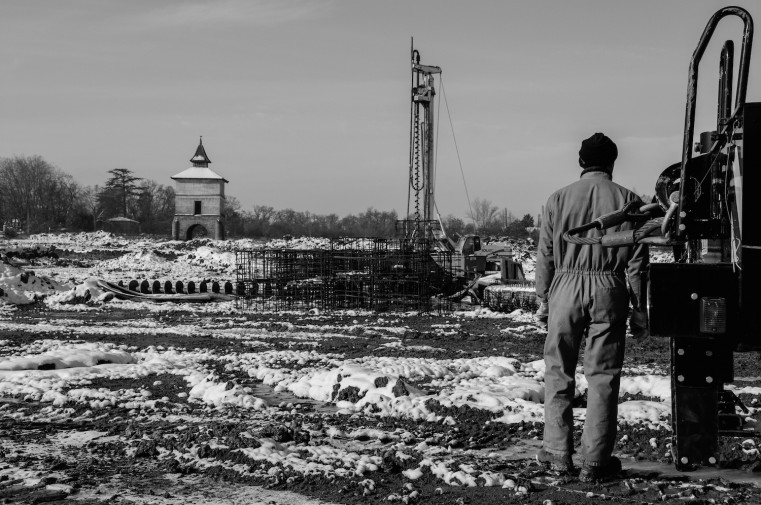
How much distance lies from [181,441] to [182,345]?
6.42 m

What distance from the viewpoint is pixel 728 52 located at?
4074mm

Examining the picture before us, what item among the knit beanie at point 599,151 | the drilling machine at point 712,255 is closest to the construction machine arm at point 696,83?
the drilling machine at point 712,255

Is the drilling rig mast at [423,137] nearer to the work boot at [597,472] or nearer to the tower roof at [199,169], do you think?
the work boot at [597,472]

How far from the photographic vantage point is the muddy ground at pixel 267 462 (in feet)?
14.0

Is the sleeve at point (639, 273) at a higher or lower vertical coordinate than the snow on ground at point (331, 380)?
higher

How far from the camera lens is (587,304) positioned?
14.4 feet

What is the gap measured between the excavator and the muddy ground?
588 millimetres

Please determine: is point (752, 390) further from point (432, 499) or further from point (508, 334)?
point (508, 334)

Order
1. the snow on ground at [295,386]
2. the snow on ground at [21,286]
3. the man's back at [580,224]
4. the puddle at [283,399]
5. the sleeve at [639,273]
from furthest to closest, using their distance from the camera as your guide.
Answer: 1. the snow on ground at [21,286]
2. the puddle at [283,399]
3. the snow on ground at [295,386]
4. the man's back at [580,224]
5. the sleeve at [639,273]

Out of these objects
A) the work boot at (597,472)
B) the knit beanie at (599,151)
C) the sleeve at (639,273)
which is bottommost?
the work boot at (597,472)

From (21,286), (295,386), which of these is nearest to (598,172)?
(295,386)

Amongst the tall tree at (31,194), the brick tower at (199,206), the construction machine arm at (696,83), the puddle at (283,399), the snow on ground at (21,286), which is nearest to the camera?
the construction machine arm at (696,83)

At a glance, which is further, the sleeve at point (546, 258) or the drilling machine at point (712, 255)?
the sleeve at point (546, 258)

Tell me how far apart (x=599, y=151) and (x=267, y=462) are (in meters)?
2.88
